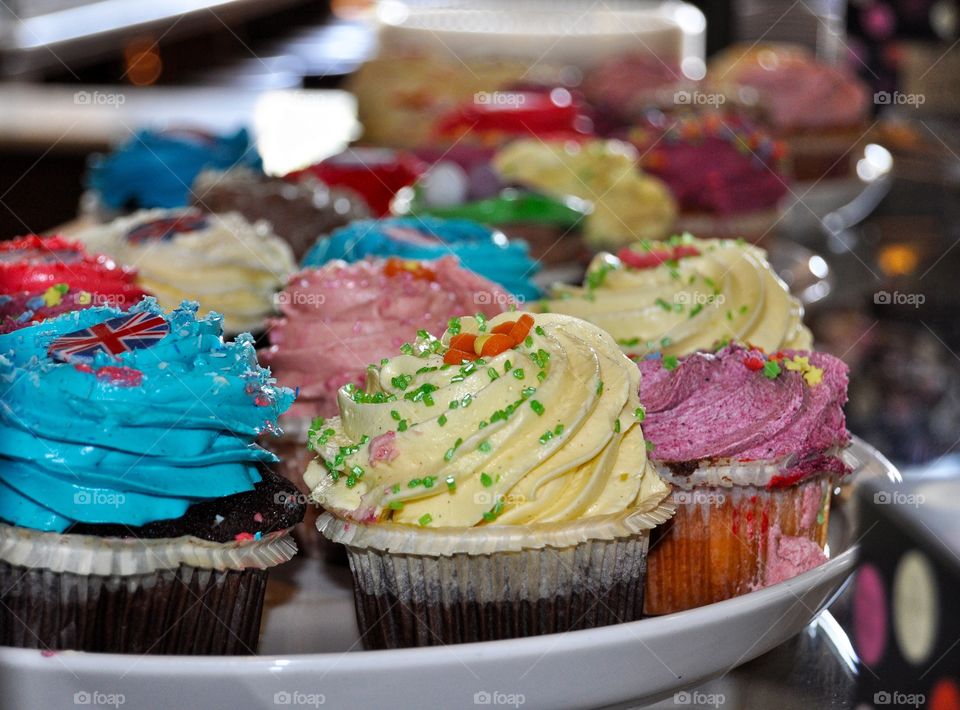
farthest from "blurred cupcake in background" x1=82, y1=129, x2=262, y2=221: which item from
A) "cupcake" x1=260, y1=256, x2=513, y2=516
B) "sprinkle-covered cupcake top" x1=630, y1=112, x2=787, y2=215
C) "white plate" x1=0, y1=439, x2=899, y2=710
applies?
"white plate" x1=0, y1=439, x2=899, y2=710

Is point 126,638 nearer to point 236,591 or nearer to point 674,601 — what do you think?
point 236,591

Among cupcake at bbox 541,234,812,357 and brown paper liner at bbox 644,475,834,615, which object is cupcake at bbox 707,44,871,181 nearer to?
cupcake at bbox 541,234,812,357

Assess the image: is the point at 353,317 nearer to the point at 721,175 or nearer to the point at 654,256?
the point at 654,256

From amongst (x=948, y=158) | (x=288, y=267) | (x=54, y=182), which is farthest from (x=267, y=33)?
(x=288, y=267)

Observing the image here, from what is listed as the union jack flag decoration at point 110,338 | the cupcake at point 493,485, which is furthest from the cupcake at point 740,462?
the union jack flag decoration at point 110,338

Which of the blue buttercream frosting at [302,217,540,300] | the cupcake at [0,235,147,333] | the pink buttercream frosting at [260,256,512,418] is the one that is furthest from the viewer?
the blue buttercream frosting at [302,217,540,300]

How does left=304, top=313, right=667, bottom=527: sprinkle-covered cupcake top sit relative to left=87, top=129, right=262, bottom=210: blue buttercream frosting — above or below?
above
